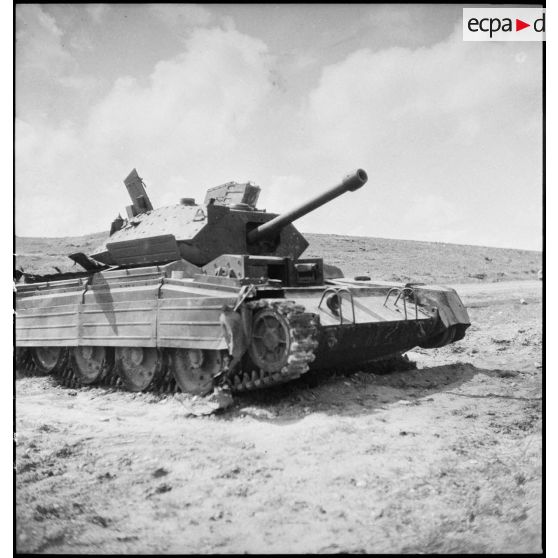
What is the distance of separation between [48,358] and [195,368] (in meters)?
4.42

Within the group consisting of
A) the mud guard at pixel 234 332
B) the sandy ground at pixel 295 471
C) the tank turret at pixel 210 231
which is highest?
the tank turret at pixel 210 231

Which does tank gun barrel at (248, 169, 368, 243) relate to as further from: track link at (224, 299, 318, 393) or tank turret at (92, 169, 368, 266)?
track link at (224, 299, 318, 393)

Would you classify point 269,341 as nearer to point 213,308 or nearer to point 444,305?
point 213,308

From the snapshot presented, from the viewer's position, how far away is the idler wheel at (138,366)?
345 inches

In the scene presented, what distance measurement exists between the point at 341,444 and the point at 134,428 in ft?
8.15

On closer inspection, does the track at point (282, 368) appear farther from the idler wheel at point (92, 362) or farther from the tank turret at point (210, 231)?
the tank turret at point (210, 231)

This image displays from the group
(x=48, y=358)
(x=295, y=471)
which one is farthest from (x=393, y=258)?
(x=295, y=471)

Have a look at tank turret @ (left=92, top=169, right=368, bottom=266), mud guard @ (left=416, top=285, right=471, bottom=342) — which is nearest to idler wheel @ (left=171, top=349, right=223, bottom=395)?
tank turret @ (left=92, top=169, right=368, bottom=266)

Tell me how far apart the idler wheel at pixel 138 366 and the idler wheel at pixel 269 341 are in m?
2.01

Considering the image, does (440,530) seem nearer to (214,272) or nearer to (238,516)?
(238,516)

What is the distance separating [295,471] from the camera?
16.9ft

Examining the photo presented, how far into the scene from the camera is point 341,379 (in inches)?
337

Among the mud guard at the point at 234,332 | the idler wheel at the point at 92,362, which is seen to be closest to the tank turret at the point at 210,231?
the idler wheel at the point at 92,362

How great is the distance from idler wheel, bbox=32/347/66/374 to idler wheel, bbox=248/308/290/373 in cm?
497
